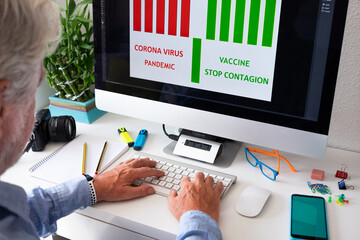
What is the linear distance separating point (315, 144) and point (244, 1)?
362 mm

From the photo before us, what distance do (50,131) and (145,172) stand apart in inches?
13.9

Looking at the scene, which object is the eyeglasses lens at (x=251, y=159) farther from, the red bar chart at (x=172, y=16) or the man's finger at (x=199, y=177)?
the red bar chart at (x=172, y=16)

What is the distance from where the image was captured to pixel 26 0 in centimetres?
60

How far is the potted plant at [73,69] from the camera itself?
131 centimetres

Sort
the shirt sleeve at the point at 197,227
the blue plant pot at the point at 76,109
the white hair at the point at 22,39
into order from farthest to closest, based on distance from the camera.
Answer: the blue plant pot at the point at 76,109
the shirt sleeve at the point at 197,227
the white hair at the point at 22,39

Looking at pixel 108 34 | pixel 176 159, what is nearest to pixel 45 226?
pixel 176 159

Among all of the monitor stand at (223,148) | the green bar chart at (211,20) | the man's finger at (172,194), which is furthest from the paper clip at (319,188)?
the green bar chart at (211,20)

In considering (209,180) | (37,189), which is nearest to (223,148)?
(209,180)

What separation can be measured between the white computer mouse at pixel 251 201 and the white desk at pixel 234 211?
0.5 inches

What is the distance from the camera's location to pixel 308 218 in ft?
Result: 3.05

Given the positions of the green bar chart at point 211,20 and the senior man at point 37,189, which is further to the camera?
the green bar chart at point 211,20

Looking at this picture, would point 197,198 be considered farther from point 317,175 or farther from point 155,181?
point 317,175

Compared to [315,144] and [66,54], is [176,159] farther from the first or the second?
[66,54]

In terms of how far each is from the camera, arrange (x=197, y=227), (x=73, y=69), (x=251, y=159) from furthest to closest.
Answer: (x=73, y=69), (x=251, y=159), (x=197, y=227)
